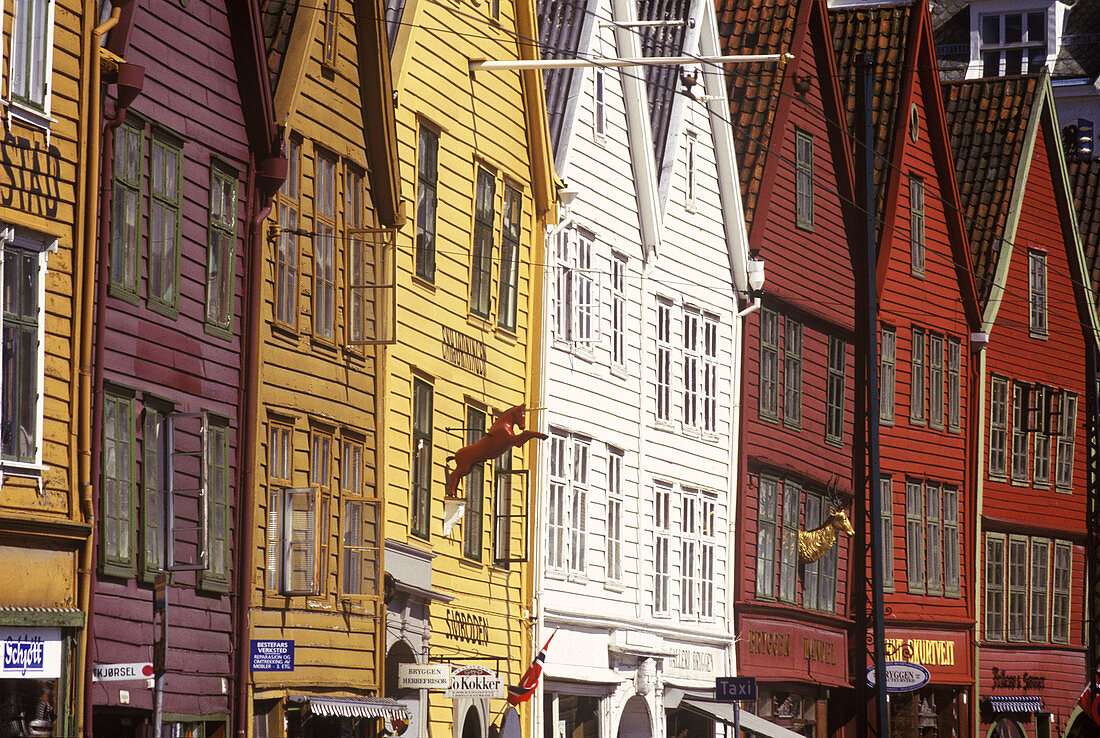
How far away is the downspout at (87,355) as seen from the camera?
16.5 metres

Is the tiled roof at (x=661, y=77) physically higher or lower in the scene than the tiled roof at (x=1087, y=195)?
lower

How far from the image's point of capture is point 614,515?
96.2 ft

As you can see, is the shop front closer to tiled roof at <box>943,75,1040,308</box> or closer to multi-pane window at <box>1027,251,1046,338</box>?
tiled roof at <box>943,75,1040,308</box>

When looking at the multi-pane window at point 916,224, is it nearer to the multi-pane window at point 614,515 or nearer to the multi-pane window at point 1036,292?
the multi-pane window at point 1036,292

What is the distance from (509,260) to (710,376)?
7136 millimetres

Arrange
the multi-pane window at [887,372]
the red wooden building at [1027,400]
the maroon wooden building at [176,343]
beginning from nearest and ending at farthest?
the maroon wooden building at [176,343] → the multi-pane window at [887,372] → the red wooden building at [1027,400]

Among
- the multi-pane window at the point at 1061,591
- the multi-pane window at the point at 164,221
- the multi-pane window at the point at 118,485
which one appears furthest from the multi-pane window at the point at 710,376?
the multi-pane window at the point at 118,485

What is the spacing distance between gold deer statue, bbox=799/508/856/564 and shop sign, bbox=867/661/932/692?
2280mm

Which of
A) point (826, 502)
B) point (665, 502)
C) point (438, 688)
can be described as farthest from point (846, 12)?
point (438, 688)

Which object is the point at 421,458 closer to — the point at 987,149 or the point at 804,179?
the point at 804,179

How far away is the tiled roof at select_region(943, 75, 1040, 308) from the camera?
42812 millimetres

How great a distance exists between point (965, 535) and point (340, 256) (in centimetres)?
2209

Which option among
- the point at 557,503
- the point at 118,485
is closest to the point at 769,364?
the point at 557,503

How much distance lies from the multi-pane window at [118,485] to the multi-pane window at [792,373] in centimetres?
1905
